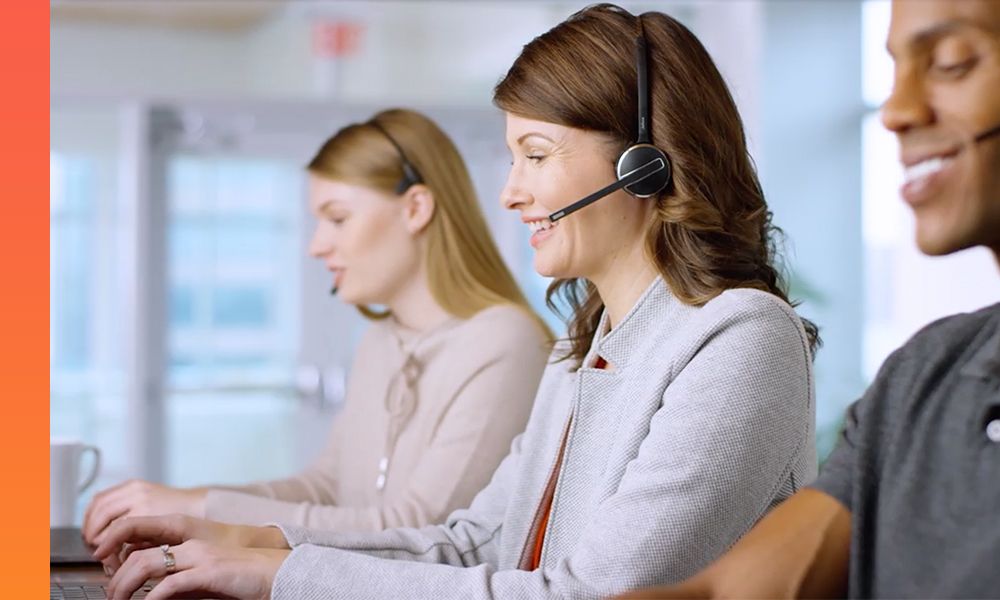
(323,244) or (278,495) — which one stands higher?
(323,244)

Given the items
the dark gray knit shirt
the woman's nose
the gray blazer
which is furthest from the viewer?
the woman's nose

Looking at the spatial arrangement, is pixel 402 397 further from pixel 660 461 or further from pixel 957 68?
pixel 957 68

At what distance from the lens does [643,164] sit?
156cm

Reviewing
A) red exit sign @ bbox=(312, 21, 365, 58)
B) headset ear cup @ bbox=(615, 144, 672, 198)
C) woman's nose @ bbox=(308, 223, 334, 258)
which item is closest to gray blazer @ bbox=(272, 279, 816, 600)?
headset ear cup @ bbox=(615, 144, 672, 198)

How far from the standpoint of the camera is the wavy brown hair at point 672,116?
61.6 inches

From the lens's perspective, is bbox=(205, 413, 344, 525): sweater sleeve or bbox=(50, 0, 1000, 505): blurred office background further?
bbox=(50, 0, 1000, 505): blurred office background

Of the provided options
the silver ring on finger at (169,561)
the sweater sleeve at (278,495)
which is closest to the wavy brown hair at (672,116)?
the silver ring on finger at (169,561)

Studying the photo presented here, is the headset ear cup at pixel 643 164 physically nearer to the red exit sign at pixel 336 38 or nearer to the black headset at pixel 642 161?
the black headset at pixel 642 161

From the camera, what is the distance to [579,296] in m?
1.94

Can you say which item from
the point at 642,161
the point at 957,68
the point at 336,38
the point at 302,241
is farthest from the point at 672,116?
the point at 336,38

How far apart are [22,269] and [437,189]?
1.21 metres

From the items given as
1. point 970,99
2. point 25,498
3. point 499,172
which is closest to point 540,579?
point 25,498

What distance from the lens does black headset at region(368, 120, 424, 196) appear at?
2.31m

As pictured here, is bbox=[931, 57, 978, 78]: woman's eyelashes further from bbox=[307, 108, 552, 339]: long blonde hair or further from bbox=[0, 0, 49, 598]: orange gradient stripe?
bbox=[307, 108, 552, 339]: long blonde hair
